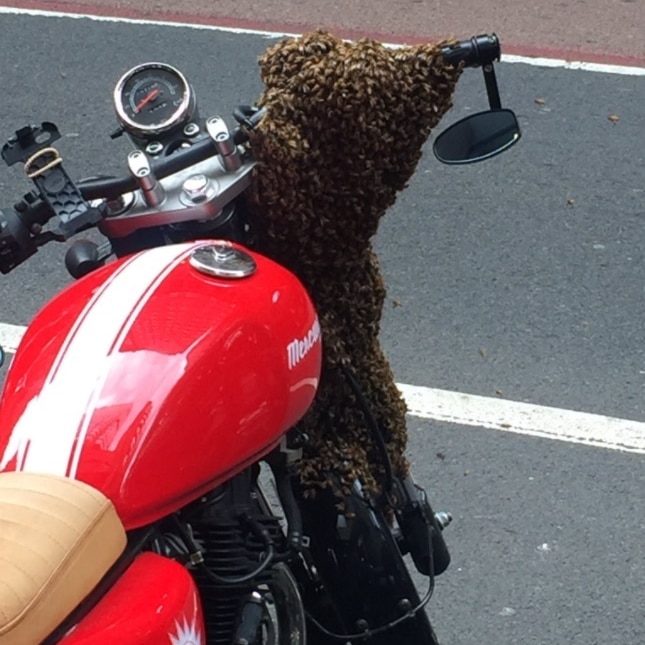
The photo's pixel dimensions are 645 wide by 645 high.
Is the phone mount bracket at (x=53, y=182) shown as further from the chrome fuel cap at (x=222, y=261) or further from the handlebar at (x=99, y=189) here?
the chrome fuel cap at (x=222, y=261)

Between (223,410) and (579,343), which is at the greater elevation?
(223,410)

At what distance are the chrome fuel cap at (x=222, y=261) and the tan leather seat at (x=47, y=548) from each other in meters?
0.37

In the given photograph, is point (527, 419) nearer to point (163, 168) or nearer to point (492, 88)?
point (492, 88)

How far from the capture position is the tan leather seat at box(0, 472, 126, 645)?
1.30 metres

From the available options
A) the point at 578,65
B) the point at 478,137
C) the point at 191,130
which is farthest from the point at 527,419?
the point at 578,65

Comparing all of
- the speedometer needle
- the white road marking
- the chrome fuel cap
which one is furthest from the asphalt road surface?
the speedometer needle

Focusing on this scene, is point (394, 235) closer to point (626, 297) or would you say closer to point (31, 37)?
point (626, 297)

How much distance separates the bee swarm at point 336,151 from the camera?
1.78 metres

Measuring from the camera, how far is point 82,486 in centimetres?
144

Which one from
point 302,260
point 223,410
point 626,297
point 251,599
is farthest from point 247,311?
point 626,297

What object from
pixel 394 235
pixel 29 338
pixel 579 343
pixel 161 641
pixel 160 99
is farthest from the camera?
pixel 394 235

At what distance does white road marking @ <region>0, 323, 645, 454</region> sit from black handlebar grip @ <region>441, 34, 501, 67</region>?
202 centimetres

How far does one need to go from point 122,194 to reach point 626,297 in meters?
2.98

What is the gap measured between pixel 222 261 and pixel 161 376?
0.71ft
